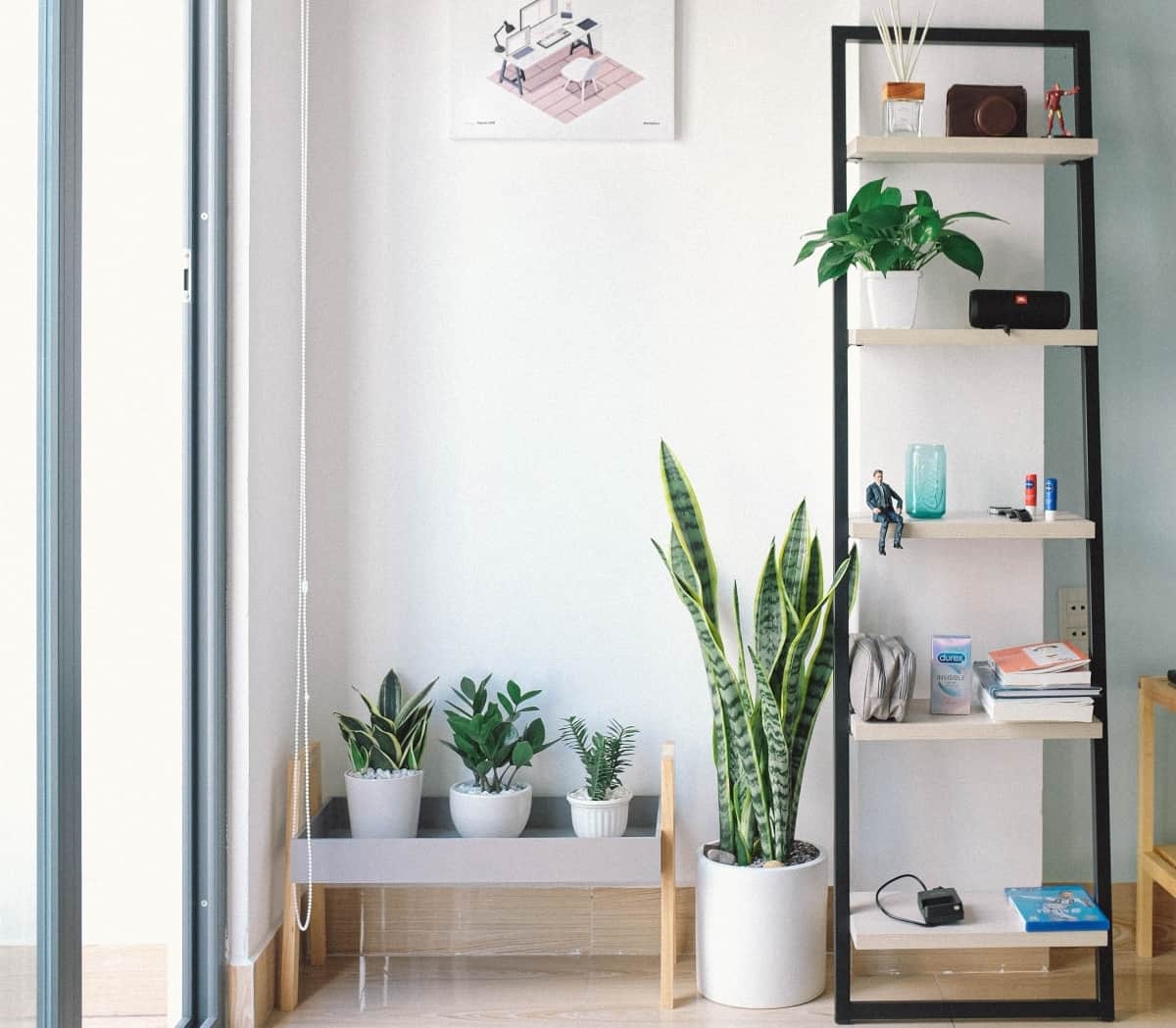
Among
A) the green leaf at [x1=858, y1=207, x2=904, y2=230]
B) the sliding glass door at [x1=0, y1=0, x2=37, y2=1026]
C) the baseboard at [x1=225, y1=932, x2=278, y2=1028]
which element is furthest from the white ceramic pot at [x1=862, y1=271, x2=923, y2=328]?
the baseboard at [x1=225, y1=932, x2=278, y2=1028]

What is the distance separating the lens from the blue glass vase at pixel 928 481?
2121 millimetres

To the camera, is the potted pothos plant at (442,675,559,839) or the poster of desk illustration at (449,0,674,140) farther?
the poster of desk illustration at (449,0,674,140)

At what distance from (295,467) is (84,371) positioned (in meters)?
0.77

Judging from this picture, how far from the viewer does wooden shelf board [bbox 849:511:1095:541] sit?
80.0 inches

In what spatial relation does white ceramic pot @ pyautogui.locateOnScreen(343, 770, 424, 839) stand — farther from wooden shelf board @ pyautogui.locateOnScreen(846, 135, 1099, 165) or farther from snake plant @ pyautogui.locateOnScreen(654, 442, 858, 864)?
wooden shelf board @ pyautogui.locateOnScreen(846, 135, 1099, 165)

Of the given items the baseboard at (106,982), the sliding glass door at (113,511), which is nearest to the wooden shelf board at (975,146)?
the sliding glass door at (113,511)

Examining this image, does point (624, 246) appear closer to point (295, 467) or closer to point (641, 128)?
point (641, 128)

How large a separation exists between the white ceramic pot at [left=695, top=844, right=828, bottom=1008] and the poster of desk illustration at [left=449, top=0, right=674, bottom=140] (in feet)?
4.91

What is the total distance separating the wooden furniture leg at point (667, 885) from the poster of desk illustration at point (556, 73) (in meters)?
1.31

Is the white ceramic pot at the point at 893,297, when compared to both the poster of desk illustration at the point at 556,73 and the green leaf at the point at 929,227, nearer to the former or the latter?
the green leaf at the point at 929,227

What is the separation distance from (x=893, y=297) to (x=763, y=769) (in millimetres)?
916

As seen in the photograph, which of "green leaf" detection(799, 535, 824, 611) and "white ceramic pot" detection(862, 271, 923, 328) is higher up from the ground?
"white ceramic pot" detection(862, 271, 923, 328)

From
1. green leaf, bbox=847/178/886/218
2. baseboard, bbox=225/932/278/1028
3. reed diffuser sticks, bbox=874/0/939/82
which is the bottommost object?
baseboard, bbox=225/932/278/1028

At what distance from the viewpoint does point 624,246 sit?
7.84ft
